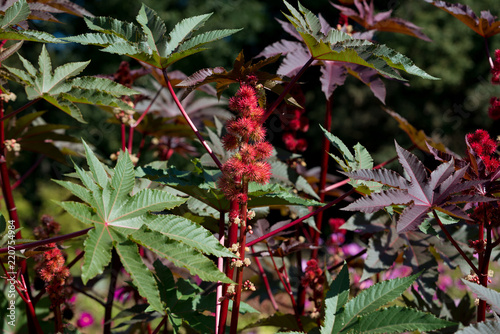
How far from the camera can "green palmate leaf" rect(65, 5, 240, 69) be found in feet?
2.96

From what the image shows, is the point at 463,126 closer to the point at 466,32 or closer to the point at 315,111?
the point at 466,32

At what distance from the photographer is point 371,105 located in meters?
7.87

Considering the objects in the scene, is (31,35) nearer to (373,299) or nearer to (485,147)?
(373,299)

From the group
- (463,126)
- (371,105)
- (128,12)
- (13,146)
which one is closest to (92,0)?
(128,12)

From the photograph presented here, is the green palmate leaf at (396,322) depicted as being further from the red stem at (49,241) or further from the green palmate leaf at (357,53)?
the red stem at (49,241)

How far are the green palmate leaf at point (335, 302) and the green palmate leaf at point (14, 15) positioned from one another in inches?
37.2

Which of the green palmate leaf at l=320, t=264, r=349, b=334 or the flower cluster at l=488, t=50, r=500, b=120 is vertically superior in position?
the flower cluster at l=488, t=50, r=500, b=120

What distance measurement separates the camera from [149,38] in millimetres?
1001

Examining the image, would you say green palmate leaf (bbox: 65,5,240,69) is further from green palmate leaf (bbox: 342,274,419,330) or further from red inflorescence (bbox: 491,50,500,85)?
red inflorescence (bbox: 491,50,500,85)

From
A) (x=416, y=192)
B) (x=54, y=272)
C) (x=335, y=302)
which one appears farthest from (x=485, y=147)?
(x=54, y=272)

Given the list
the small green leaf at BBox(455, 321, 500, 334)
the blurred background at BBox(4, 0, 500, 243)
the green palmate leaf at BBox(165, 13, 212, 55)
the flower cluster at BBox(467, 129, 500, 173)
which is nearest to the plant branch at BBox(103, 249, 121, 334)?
the green palmate leaf at BBox(165, 13, 212, 55)

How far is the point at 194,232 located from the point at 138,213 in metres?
0.13

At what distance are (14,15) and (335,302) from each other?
0.99 m

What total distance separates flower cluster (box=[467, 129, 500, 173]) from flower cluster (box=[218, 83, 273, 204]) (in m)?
0.49
